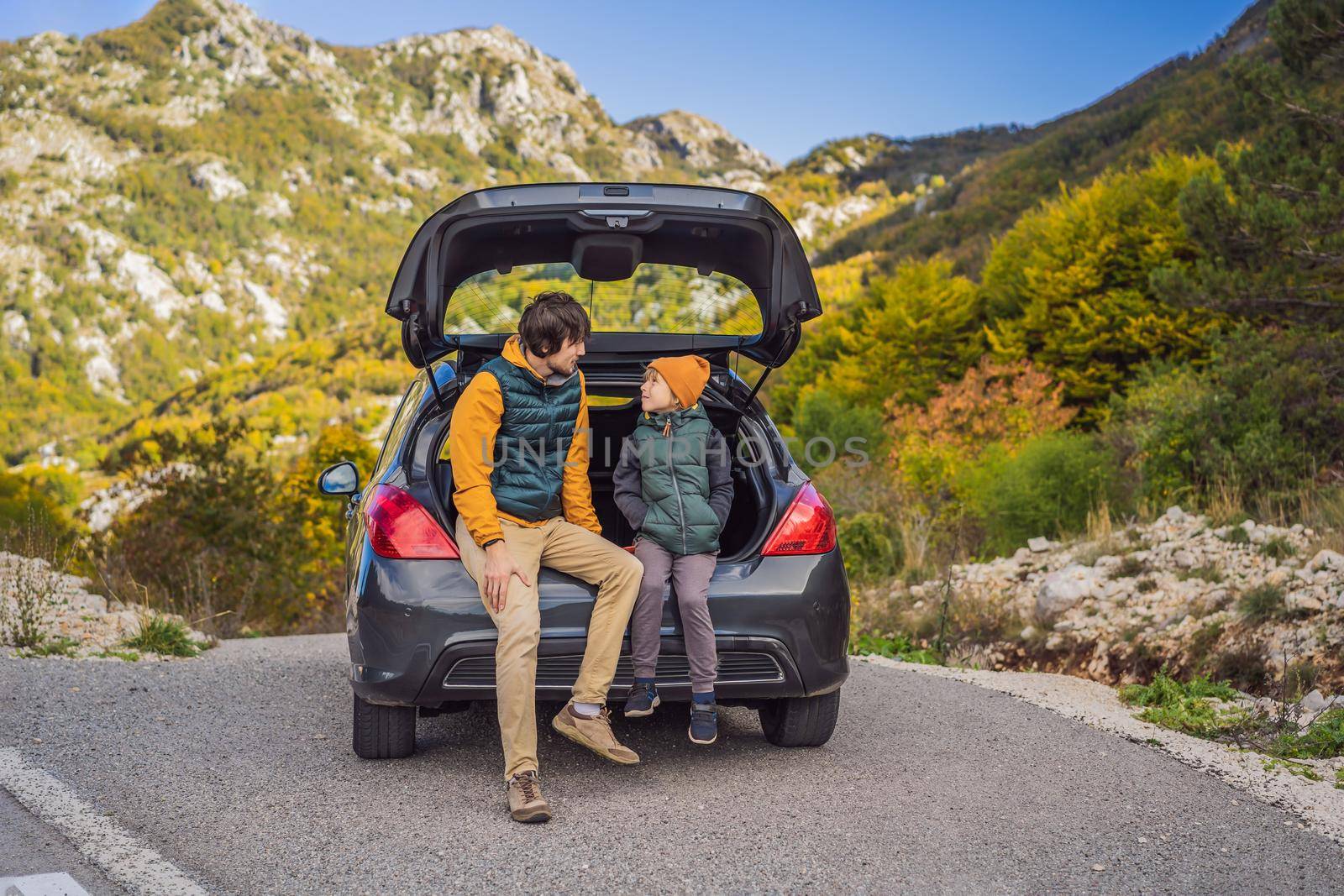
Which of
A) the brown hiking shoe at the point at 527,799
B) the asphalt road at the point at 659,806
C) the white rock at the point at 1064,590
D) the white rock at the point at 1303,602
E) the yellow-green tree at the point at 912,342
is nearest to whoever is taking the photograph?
the asphalt road at the point at 659,806

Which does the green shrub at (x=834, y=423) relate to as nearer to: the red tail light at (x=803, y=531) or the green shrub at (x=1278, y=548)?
the green shrub at (x=1278, y=548)

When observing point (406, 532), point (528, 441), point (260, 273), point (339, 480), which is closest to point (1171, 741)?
point (528, 441)

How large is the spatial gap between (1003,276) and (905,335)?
3177 millimetres

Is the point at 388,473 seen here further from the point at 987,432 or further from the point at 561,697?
the point at 987,432

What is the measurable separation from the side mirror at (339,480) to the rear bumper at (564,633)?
98cm

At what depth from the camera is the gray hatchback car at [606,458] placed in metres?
3.83

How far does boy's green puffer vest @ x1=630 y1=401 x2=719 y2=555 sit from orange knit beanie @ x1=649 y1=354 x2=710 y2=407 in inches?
2.7

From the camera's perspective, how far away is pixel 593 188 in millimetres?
4379

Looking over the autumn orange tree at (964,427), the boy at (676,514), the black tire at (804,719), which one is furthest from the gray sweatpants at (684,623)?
the autumn orange tree at (964,427)

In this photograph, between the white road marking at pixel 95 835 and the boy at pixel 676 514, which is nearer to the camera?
the white road marking at pixel 95 835

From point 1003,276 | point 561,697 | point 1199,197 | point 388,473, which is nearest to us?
point 561,697

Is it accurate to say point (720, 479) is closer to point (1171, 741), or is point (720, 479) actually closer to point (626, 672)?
point (626, 672)

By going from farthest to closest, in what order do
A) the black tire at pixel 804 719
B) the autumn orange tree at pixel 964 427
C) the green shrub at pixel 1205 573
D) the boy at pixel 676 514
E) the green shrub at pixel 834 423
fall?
the green shrub at pixel 834 423, the autumn orange tree at pixel 964 427, the green shrub at pixel 1205 573, the black tire at pixel 804 719, the boy at pixel 676 514

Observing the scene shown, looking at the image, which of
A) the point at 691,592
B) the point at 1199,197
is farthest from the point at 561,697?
→ the point at 1199,197
